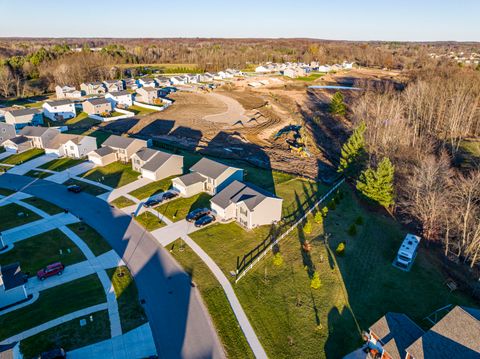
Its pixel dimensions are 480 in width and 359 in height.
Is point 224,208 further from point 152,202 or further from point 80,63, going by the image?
point 80,63

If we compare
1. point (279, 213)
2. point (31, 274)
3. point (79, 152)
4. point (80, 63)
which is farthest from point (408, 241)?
point (80, 63)

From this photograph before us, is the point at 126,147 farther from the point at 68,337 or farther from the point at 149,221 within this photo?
the point at 68,337

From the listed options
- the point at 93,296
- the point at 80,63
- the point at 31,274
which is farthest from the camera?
the point at 80,63

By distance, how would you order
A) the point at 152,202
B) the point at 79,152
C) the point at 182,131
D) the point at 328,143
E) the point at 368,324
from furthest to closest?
the point at 182,131, the point at 328,143, the point at 79,152, the point at 152,202, the point at 368,324

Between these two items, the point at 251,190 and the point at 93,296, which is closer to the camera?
the point at 93,296

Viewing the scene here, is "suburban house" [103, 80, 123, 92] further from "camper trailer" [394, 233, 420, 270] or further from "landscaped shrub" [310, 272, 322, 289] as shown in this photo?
"camper trailer" [394, 233, 420, 270]

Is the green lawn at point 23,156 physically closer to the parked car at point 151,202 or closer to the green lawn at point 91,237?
the green lawn at point 91,237
